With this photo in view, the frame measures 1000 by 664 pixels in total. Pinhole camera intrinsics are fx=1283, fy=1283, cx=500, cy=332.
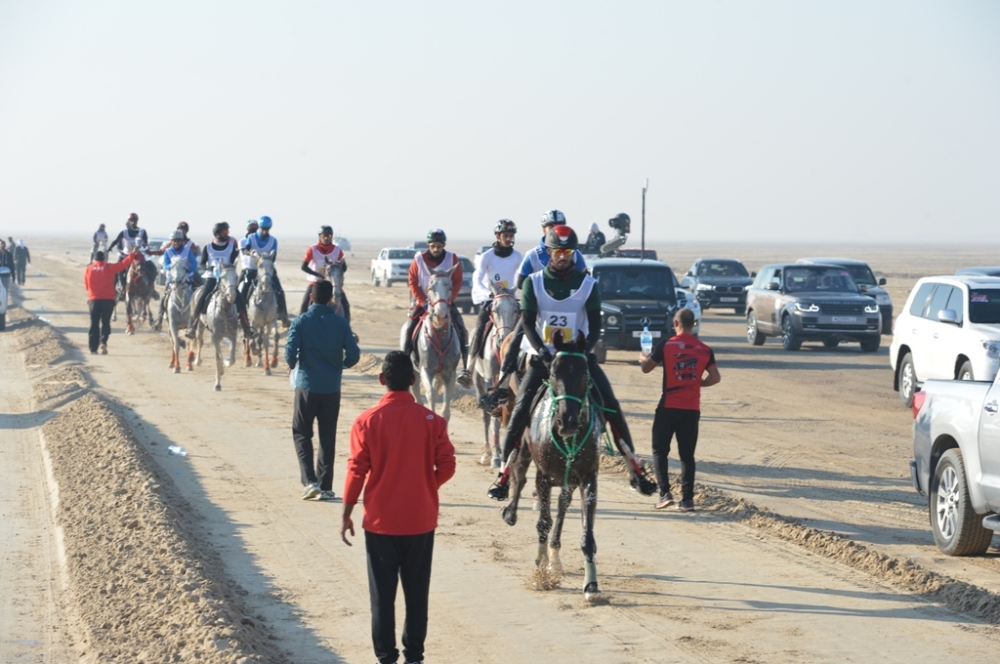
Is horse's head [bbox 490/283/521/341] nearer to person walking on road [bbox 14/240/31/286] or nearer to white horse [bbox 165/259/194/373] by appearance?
white horse [bbox 165/259/194/373]

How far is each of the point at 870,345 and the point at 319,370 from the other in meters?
19.9

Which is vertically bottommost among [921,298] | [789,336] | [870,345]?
[870,345]

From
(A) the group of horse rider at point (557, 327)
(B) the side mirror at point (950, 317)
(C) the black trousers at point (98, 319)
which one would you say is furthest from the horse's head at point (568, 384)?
(C) the black trousers at point (98, 319)

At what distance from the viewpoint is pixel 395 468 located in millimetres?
6965

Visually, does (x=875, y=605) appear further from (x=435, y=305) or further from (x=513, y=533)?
(x=435, y=305)

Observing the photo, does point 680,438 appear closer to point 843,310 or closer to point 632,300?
point 632,300

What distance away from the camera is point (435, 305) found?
579 inches

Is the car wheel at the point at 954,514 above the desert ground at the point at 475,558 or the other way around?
above

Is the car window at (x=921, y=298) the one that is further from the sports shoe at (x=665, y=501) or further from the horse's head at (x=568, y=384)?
the horse's head at (x=568, y=384)

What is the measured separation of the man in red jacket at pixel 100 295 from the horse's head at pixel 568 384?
19577 mm

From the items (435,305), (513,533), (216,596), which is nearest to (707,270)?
(435,305)

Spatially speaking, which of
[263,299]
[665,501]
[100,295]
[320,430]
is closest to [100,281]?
[100,295]

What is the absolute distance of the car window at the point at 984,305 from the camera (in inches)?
720

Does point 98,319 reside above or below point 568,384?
below
